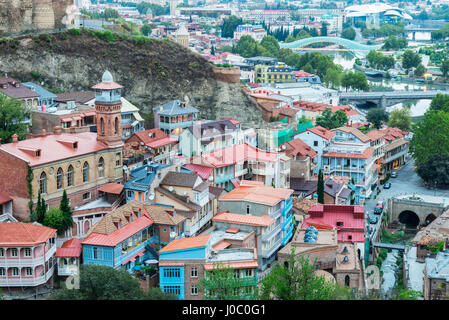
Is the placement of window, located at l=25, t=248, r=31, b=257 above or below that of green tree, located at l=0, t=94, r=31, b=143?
below

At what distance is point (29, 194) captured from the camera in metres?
25.2

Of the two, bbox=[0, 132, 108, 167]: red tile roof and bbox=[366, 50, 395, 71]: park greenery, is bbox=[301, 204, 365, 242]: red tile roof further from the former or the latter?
bbox=[366, 50, 395, 71]: park greenery

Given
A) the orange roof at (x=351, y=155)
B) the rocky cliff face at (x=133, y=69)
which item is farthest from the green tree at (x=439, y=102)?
the orange roof at (x=351, y=155)

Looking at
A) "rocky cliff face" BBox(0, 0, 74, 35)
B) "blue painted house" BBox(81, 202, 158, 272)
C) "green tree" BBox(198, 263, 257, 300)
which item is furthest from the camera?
"rocky cliff face" BBox(0, 0, 74, 35)

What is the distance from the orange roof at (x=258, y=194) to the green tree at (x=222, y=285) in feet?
23.6

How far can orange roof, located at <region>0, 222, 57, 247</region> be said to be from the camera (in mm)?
21644

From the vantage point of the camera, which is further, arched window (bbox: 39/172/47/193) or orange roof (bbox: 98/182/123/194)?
orange roof (bbox: 98/182/123/194)

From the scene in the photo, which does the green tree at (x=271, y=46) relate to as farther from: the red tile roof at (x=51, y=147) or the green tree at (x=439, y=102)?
the red tile roof at (x=51, y=147)

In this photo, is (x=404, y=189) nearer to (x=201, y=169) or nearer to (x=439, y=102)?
(x=201, y=169)

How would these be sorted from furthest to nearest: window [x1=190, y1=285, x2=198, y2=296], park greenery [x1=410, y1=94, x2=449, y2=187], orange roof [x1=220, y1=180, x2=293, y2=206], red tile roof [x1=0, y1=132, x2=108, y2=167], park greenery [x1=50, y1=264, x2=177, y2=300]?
park greenery [x1=410, y1=94, x2=449, y2=187]
orange roof [x1=220, y1=180, x2=293, y2=206]
red tile roof [x1=0, y1=132, x2=108, y2=167]
window [x1=190, y1=285, x2=198, y2=296]
park greenery [x1=50, y1=264, x2=177, y2=300]

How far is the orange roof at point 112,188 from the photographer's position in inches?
1111

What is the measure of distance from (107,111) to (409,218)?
19.6m

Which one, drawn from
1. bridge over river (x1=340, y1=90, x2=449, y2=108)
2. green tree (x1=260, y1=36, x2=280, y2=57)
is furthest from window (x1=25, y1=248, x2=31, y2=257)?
green tree (x1=260, y1=36, x2=280, y2=57)

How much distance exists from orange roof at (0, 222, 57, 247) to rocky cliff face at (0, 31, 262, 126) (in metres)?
20.0
